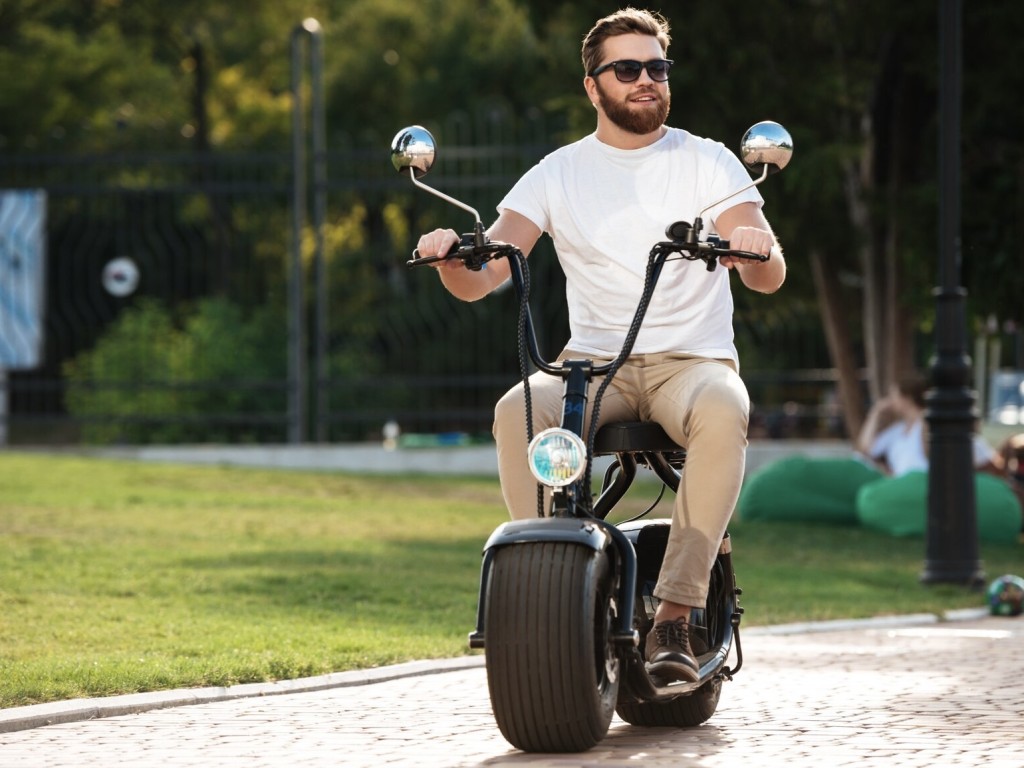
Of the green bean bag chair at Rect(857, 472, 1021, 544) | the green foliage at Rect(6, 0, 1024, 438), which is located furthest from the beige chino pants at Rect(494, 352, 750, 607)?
the green foliage at Rect(6, 0, 1024, 438)

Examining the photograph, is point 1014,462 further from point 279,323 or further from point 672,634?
point 672,634

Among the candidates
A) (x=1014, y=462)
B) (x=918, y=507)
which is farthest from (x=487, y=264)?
(x=1014, y=462)

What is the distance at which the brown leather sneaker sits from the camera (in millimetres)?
5281

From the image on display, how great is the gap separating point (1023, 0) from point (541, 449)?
33.3 ft

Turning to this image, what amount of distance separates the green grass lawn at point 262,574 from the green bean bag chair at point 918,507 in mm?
142

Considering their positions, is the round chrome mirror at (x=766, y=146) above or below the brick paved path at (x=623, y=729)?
above

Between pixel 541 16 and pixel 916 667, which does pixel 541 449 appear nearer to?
pixel 916 667

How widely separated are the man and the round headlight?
1.00ft

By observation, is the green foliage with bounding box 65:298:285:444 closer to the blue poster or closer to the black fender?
the blue poster

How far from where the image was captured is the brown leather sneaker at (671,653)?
17.3 feet

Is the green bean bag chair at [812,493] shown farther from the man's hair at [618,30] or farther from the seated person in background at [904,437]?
the man's hair at [618,30]

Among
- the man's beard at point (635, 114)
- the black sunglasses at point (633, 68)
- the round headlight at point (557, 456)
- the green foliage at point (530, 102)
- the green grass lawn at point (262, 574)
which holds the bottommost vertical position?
the green grass lawn at point (262, 574)

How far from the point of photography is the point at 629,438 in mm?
5352

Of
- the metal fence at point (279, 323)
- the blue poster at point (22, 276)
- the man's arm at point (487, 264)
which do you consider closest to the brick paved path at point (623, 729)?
the man's arm at point (487, 264)
